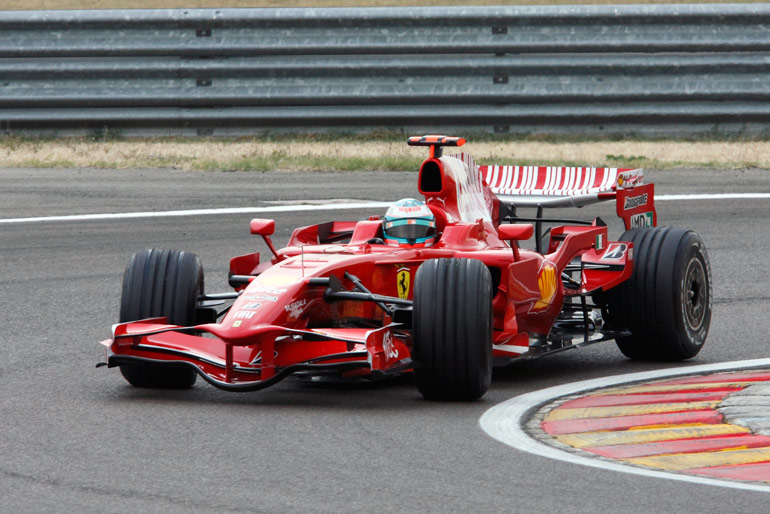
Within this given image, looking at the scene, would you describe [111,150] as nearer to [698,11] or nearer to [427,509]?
[698,11]

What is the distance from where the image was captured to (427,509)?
16.2 feet

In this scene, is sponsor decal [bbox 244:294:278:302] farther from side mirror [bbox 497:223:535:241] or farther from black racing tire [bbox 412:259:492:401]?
side mirror [bbox 497:223:535:241]

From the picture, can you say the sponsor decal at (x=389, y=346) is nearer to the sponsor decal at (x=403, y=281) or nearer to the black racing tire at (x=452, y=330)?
the black racing tire at (x=452, y=330)

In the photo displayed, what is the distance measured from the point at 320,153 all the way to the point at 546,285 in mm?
9320

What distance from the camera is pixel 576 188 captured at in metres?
9.52

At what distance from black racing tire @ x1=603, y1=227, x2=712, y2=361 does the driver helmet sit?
1.29 meters

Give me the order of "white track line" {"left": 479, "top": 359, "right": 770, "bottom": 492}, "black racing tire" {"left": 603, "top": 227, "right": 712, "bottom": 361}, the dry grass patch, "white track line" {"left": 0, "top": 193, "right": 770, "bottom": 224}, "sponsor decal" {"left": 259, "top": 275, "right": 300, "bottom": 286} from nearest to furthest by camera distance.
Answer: "white track line" {"left": 479, "top": 359, "right": 770, "bottom": 492} → "sponsor decal" {"left": 259, "top": 275, "right": 300, "bottom": 286} → "black racing tire" {"left": 603, "top": 227, "right": 712, "bottom": 361} → "white track line" {"left": 0, "top": 193, "right": 770, "bottom": 224} → the dry grass patch

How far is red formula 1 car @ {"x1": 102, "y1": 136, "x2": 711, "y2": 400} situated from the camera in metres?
6.79

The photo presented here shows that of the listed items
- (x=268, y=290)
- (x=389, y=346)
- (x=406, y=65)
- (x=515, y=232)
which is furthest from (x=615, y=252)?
(x=406, y=65)

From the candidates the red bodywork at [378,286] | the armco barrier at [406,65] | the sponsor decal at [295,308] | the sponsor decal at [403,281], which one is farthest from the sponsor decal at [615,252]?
the armco barrier at [406,65]

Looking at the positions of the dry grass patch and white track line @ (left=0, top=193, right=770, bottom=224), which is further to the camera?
the dry grass patch

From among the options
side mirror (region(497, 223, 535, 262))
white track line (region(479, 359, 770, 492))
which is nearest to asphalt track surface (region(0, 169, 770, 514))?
white track line (region(479, 359, 770, 492))

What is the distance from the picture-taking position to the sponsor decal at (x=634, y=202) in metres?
9.10

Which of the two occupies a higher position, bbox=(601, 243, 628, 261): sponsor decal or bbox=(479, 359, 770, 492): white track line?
bbox=(601, 243, 628, 261): sponsor decal
